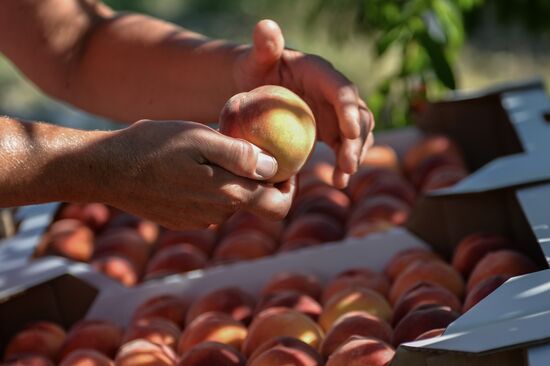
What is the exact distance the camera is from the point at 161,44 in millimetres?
2080

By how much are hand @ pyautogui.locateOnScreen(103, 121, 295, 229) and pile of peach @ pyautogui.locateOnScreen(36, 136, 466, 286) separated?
3.29 feet

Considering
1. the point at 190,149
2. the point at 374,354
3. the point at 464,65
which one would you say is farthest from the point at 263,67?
the point at 464,65

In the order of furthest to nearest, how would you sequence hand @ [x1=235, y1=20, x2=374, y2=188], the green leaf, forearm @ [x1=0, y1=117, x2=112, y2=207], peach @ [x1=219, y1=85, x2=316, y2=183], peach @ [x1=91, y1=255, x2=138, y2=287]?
the green leaf < peach @ [x1=91, y1=255, x2=138, y2=287] < hand @ [x1=235, y1=20, x2=374, y2=188] < peach @ [x1=219, y1=85, x2=316, y2=183] < forearm @ [x1=0, y1=117, x2=112, y2=207]

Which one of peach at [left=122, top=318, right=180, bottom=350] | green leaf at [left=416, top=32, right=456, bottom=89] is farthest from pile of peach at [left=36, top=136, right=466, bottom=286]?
peach at [left=122, top=318, right=180, bottom=350]

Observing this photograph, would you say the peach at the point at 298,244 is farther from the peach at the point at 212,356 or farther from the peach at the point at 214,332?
the peach at the point at 212,356

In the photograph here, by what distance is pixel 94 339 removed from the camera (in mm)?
2004

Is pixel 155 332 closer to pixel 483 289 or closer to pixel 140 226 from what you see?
pixel 483 289

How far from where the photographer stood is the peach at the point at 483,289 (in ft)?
5.59

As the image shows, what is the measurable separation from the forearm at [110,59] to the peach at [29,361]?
53 cm

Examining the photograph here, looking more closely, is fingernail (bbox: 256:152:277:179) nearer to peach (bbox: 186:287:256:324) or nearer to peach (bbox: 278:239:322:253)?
peach (bbox: 186:287:256:324)

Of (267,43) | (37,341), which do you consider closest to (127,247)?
(37,341)

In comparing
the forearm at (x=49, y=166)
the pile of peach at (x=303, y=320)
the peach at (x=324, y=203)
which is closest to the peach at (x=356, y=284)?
the pile of peach at (x=303, y=320)

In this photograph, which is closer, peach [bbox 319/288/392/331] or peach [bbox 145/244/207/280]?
peach [bbox 319/288/392/331]

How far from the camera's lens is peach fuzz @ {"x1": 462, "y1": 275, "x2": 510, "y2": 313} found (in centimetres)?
170
